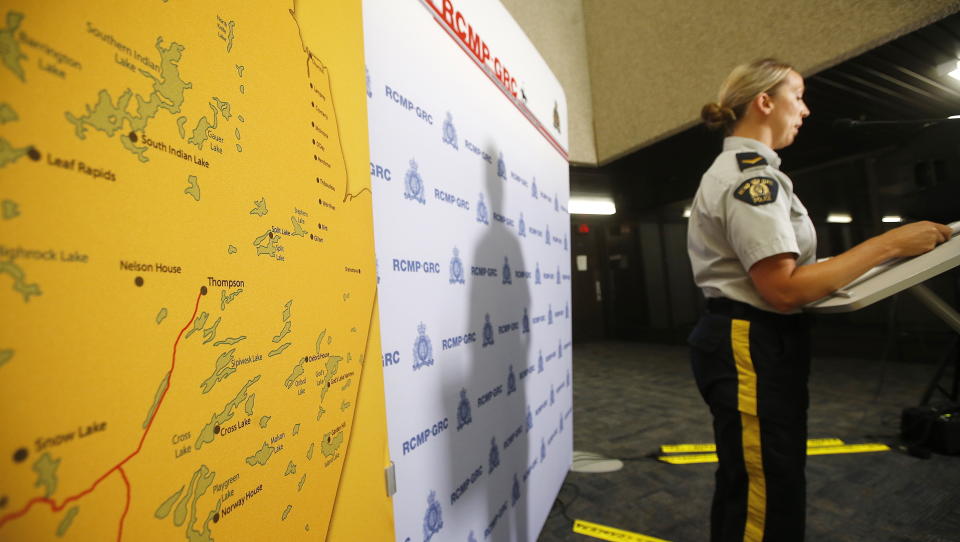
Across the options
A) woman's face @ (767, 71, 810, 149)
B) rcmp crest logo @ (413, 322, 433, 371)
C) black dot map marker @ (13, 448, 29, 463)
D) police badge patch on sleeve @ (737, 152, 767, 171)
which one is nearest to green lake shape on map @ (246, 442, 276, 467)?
black dot map marker @ (13, 448, 29, 463)

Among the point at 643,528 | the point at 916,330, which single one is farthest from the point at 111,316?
the point at 916,330

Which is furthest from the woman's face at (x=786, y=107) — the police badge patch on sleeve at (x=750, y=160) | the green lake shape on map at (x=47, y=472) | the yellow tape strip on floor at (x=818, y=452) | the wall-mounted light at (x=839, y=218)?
the wall-mounted light at (x=839, y=218)

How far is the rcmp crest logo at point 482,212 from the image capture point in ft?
4.28

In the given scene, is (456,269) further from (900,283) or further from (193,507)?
(900,283)

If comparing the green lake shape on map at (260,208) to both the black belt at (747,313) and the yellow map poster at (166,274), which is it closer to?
the yellow map poster at (166,274)

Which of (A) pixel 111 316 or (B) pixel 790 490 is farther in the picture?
(B) pixel 790 490

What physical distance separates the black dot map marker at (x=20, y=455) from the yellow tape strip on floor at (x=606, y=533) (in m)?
1.97

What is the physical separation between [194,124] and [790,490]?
55.2 inches

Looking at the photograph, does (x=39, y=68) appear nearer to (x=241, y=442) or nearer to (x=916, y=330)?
(x=241, y=442)

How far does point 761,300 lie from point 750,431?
0.34m

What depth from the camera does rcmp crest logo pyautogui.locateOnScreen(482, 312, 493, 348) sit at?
131 cm

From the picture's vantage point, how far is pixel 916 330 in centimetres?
426

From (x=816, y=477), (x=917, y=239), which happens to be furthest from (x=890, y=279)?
(x=816, y=477)

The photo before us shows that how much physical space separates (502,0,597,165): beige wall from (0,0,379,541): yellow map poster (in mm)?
2831
